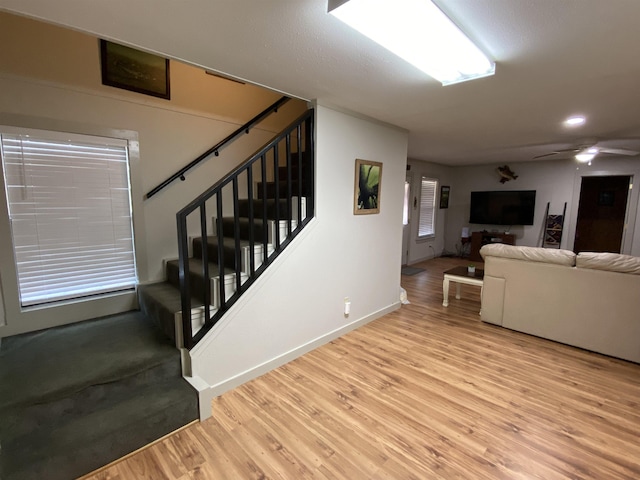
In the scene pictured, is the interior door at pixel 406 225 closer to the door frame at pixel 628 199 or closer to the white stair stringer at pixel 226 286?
the door frame at pixel 628 199

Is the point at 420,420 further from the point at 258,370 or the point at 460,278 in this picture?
the point at 460,278

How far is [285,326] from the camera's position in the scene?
262 cm

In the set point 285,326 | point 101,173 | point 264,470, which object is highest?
point 101,173

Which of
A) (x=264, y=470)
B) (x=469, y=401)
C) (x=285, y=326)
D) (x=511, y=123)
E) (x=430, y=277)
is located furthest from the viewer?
(x=430, y=277)

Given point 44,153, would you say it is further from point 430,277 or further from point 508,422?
point 430,277

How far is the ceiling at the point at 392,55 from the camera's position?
4.27 ft

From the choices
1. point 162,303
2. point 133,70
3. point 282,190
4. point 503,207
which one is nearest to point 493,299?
point 282,190

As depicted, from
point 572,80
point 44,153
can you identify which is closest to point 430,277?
point 572,80

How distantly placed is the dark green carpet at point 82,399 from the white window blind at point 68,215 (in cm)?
44

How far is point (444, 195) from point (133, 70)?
6757 millimetres

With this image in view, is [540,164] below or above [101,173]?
above

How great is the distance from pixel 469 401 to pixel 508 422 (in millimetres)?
257

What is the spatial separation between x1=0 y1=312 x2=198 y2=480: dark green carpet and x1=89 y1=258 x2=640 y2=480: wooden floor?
141 millimetres

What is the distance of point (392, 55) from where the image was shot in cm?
170
